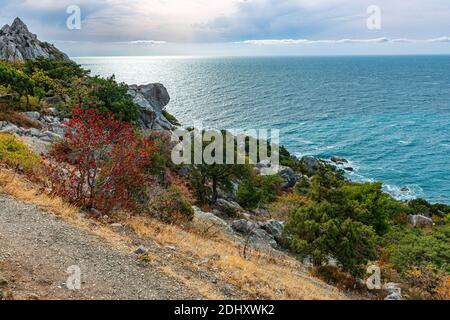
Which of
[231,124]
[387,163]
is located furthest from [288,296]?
[231,124]

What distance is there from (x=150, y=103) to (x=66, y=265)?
56.7 meters

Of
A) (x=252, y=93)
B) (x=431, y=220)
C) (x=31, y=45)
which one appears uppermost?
(x=31, y=45)

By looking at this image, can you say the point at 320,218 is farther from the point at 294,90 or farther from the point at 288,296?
the point at 294,90

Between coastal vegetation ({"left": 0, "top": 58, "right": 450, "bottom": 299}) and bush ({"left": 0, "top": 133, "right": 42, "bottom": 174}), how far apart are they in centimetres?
6

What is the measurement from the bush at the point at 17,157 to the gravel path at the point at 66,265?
22.5 ft

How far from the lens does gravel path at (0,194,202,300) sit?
10008 millimetres

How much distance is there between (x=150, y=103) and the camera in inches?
2579

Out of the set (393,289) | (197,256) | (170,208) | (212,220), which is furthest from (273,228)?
(197,256)

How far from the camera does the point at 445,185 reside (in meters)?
55.1

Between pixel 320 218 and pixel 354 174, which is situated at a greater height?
pixel 320 218

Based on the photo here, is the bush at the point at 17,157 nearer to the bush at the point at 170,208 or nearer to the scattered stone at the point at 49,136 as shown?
the bush at the point at 170,208
